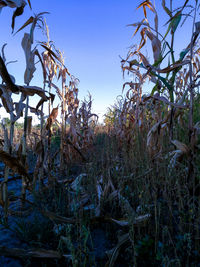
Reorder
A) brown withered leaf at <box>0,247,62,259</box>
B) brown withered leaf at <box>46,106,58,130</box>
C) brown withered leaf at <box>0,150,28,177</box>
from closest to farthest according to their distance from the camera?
1. brown withered leaf at <box>0,247,62,259</box>
2. brown withered leaf at <box>0,150,28,177</box>
3. brown withered leaf at <box>46,106,58,130</box>

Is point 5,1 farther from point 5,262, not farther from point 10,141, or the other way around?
point 5,262

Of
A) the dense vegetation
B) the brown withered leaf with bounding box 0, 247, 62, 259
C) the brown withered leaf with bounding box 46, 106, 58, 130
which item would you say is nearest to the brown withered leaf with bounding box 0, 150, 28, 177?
the dense vegetation

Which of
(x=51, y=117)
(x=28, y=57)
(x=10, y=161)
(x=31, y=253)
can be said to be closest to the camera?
(x=31, y=253)

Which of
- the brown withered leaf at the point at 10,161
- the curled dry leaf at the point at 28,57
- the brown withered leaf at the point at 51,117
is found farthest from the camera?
the brown withered leaf at the point at 51,117

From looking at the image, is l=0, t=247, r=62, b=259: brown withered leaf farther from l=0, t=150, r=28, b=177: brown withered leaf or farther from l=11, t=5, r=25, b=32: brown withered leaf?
l=11, t=5, r=25, b=32: brown withered leaf

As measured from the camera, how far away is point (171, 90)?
1385mm

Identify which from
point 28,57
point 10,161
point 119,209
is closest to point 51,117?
point 28,57

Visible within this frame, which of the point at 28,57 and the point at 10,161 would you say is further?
the point at 28,57

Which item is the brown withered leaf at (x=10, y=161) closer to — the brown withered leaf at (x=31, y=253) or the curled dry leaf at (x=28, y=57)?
the brown withered leaf at (x=31, y=253)

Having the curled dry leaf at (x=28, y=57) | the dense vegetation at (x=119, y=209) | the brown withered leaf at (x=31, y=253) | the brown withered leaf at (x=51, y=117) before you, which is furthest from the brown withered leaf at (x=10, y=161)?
the brown withered leaf at (x=51, y=117)

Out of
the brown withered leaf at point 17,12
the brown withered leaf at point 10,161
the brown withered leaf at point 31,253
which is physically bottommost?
the brown withered leaf at point 31,253

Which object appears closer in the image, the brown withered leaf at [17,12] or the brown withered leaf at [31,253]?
the brown withered leaf at [31,253]

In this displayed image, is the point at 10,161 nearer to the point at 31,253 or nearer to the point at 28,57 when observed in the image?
the point at 31,253

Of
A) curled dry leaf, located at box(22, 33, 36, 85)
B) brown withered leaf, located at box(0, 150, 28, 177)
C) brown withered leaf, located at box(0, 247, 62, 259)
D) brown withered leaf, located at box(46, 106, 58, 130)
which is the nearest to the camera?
brown withered leaf, located at box(0, 247, 62, 259)
